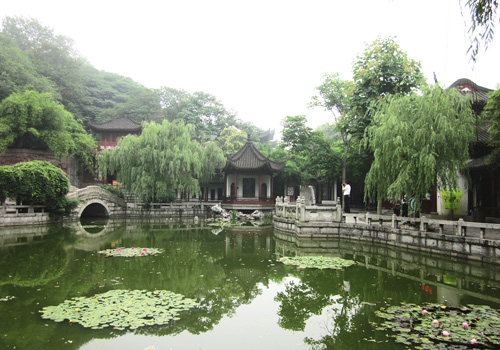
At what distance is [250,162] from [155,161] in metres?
6.63

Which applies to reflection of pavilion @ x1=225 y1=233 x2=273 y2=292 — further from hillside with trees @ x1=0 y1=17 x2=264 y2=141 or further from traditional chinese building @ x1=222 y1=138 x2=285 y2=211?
hillside with trees @ x1=0 y1=17 x2=264 y2=141

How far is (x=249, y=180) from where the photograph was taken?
23828mm

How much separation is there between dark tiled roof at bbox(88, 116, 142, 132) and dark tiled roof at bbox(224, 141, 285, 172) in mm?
9565

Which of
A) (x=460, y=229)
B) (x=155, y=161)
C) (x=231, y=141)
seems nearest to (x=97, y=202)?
(x=155, y=161)

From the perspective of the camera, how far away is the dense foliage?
13.7 metres

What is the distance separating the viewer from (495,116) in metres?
9.37

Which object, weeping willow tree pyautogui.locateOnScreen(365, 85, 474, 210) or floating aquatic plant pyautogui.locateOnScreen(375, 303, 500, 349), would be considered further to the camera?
weeping willow tree pyautogui.locateOnScreen(365, 85, 474, 210)

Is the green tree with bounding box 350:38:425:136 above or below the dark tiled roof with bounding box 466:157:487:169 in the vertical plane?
above

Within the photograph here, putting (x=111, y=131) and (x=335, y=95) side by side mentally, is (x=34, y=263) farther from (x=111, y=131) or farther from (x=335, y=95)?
(x=111, y=131)

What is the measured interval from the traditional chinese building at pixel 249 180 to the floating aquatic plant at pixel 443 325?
17113 millimetres

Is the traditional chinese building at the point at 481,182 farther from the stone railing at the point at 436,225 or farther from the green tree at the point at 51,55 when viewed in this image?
the green tree at the point at 51,55

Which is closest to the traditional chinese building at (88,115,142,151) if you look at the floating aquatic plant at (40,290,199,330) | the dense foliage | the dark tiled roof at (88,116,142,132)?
the dark tiled roof at (88,116,142,132)

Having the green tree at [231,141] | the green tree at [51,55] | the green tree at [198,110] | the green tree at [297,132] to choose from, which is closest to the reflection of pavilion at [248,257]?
the green tree at [297,132]

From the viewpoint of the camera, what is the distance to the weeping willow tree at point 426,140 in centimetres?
920
